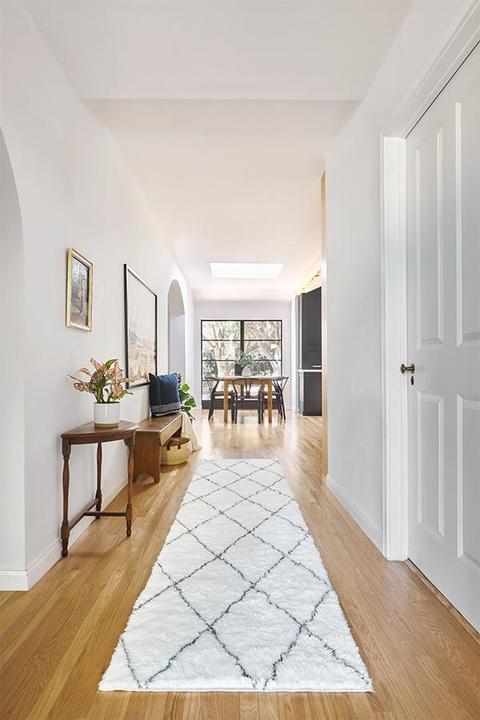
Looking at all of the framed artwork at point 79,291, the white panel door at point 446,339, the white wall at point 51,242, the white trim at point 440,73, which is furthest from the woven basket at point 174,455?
the white trim at point 440,73

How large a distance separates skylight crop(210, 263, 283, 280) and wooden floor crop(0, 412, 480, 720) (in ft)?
19.3

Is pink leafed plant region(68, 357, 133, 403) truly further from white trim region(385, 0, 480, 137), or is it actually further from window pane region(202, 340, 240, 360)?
window pane region(202, 340, 240, 360)

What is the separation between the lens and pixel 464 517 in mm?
1570

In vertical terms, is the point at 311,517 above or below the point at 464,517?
below

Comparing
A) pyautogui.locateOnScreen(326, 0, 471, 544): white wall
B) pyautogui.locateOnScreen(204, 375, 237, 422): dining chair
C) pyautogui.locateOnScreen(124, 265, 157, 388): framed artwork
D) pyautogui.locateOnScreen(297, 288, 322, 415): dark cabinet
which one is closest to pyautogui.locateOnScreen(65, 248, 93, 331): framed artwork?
pyautogui.locateOnScreen(124, 265, 157, 388): framed artwork

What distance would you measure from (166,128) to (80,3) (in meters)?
1.10

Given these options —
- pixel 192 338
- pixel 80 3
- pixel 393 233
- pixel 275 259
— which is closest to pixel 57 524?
pixel 393 233

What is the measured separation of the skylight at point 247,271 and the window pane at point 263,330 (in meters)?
1.85

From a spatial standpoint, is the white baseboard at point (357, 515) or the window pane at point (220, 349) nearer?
the white baseboard at point (357, 515)

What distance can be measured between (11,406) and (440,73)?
7.35 ft

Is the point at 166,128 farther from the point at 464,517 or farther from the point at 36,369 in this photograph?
the point at 464,517

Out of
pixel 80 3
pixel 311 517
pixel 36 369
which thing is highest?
pixel 80 3

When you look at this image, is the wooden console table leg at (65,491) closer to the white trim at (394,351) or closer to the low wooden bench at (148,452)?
the low wooden bench at (148,452)

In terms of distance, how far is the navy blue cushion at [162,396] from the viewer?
4.34 meters
